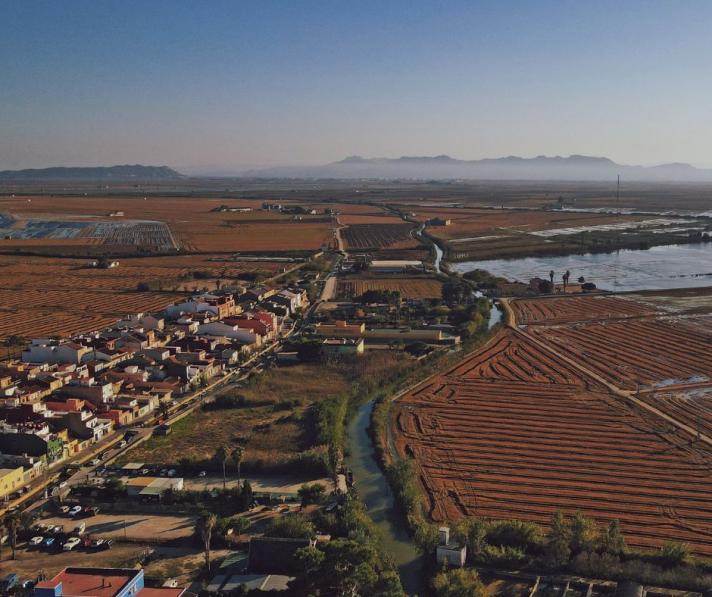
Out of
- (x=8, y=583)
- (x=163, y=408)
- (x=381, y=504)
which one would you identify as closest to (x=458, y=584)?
(x=381, y=504)

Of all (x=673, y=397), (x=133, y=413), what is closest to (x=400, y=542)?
(x=133, y=413)

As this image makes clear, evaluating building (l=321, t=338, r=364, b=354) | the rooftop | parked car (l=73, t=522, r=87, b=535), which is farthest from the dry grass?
the rooftop

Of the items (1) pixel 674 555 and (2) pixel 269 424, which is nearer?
(1) pixel 674 555

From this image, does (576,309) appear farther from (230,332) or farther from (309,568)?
(309,568)

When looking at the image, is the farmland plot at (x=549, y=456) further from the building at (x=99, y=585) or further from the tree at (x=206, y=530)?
the building at (x=99, y=585)

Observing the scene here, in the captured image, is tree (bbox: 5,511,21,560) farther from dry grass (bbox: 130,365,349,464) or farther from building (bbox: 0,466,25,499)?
dry grass (bbox: 130,365,349,464)
